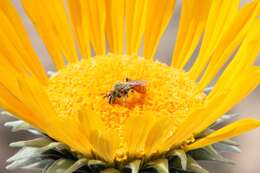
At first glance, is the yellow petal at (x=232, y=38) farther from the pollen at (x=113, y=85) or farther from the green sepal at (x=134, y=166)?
the green sepal at (x=134, y=166)

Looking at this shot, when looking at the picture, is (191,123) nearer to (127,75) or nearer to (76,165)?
(76,165)

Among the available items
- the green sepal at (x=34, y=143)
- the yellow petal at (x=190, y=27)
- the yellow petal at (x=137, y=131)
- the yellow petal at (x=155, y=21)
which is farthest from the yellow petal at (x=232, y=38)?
the green sepal at (x=34, y=143)

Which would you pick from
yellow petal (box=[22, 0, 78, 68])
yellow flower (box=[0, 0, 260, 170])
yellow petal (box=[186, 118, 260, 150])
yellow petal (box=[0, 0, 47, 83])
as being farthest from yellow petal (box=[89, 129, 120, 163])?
yellow petal (box=[22, 0, 78, 68])

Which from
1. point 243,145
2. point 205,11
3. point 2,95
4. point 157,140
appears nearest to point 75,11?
point 205,11

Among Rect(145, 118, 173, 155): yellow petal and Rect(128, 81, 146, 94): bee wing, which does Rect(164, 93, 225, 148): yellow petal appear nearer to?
Rect(145, 118, 173, 155): yellow petal

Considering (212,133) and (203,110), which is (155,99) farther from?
(203,110)

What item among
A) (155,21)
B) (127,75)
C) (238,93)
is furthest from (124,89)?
(155,21)
